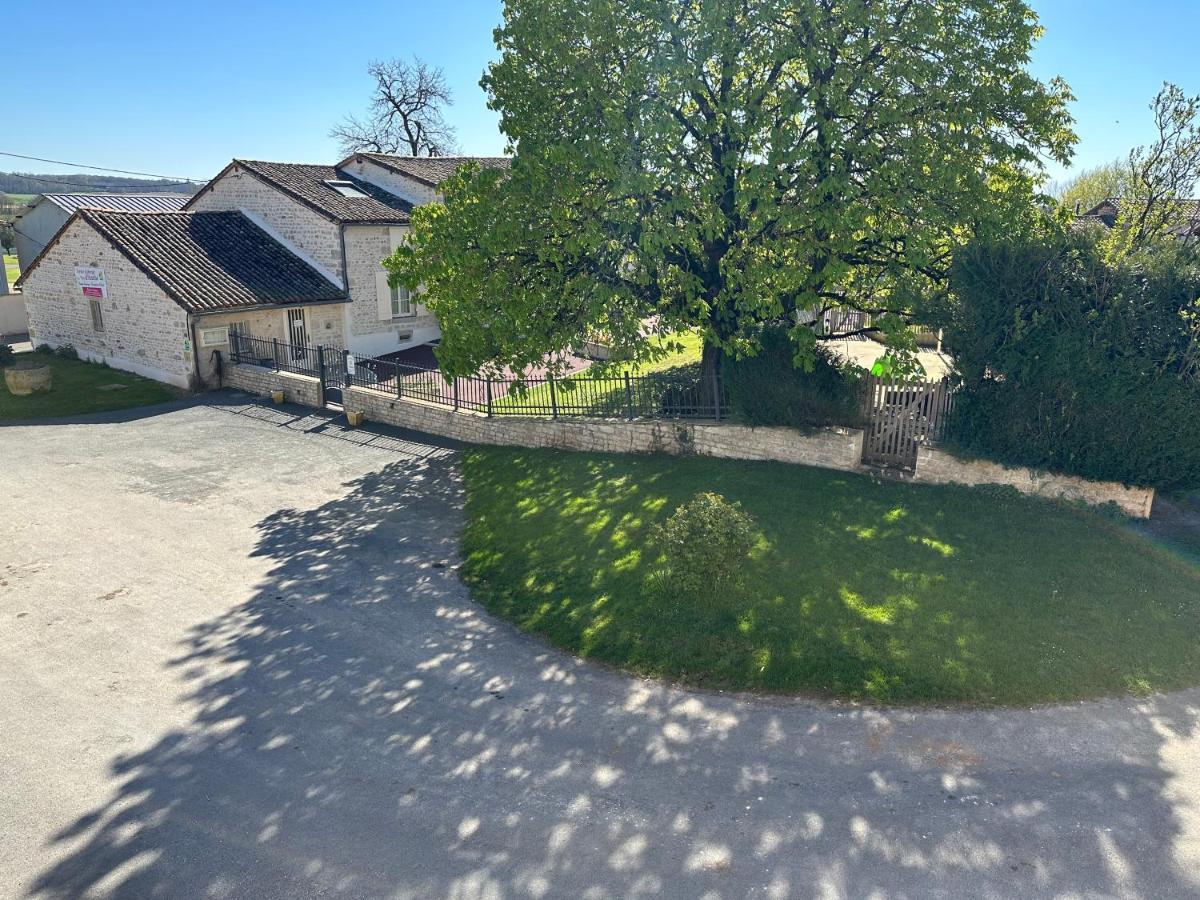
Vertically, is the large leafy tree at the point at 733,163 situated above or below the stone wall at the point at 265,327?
above

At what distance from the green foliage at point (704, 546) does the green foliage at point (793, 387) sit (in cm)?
484

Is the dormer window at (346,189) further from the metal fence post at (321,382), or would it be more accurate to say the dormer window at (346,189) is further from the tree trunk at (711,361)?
the tree trunk at (711,361)

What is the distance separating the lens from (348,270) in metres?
26.8

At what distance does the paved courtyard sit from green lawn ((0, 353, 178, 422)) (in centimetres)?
1132

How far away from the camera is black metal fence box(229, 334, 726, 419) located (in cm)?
1641

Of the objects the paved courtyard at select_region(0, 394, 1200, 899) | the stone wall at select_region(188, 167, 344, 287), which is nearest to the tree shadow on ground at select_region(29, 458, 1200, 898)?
the paved courtyard at select_region(0, 394, 1200, 899)

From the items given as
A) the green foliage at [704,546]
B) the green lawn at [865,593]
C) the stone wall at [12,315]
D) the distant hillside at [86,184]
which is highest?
the distant hillside at [86,184]

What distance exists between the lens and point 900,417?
1442 cm

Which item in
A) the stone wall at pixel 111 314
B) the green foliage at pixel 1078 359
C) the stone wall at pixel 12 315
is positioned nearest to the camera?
the green foliage at pixel 1078 359

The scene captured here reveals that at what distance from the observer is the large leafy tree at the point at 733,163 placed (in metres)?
13.5

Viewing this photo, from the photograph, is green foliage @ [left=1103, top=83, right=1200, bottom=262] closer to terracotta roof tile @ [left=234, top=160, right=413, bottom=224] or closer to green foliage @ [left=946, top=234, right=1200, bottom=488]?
green foliage @ [left=946, top=234, right=1200, bottom=488]

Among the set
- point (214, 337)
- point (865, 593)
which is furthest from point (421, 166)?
point (865, 593)

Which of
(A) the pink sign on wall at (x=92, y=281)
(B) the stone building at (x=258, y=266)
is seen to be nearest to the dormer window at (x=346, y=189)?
(B) the stone building at (x=258, y=266)

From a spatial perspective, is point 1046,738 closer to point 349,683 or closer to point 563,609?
point 563,609
